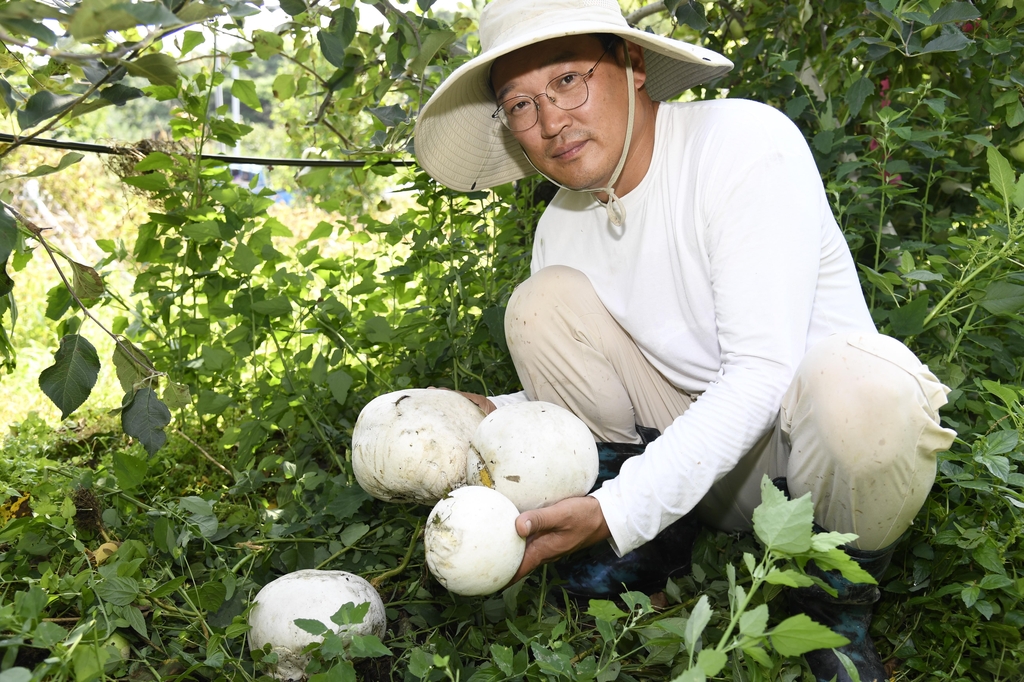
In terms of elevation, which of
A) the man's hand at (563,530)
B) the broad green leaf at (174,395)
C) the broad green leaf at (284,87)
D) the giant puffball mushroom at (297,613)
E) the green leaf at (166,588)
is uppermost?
the broad green leaf at (284,87)

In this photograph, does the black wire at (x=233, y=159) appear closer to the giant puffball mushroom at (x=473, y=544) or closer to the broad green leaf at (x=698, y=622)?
the giant puffball mushroom at (x=473, y=544)

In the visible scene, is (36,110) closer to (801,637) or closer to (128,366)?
(128,366)

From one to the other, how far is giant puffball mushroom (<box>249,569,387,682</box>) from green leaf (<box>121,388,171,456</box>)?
15.6 inches

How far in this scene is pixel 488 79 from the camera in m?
2.10

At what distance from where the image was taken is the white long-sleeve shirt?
64.7 inches

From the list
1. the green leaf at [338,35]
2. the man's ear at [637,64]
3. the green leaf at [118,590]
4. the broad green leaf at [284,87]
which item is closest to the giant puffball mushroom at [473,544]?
the green leaf at [118,590]

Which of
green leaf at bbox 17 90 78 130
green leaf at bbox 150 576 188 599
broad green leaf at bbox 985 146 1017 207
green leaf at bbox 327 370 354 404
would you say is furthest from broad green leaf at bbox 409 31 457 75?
green leaf at bbox 150 576 188 599

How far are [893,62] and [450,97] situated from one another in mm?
1464

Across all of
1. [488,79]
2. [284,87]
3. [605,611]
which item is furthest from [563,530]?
[284,87]

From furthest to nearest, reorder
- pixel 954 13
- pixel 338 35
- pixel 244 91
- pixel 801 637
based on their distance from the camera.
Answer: pixel 244 91, pixel 338 35, pixel 954 13, pixel 801 637

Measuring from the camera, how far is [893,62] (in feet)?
8.54

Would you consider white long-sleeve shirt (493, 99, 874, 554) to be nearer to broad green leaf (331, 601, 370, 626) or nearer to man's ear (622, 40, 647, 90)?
man's ear (622, 40, 647, 90)

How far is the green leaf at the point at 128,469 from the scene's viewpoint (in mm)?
1825

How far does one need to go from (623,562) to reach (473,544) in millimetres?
547
